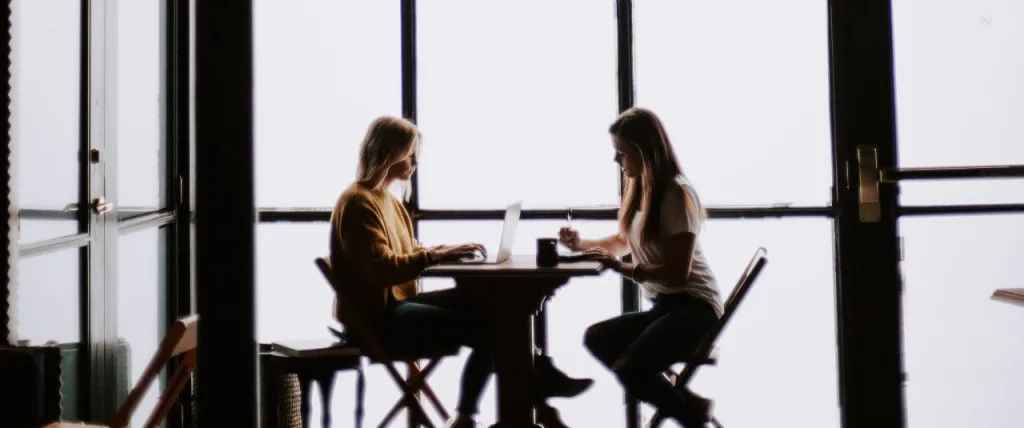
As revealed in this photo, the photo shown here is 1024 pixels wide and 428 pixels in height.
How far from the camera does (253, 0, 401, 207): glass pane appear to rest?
3889 millimetres

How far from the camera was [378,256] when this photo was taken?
120 inches

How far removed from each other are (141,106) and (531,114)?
1.59m

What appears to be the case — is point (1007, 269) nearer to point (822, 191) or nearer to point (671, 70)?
point (822, 191)

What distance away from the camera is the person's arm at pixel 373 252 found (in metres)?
3.02

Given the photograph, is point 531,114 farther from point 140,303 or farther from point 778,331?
point 140,303

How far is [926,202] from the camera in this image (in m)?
3.66

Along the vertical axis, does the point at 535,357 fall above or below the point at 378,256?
below

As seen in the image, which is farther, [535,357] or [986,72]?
[986,72]

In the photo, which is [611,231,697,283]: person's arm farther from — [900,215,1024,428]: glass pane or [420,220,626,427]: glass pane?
[900,215,1024,428]: glass pane

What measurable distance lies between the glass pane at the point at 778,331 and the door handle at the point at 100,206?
2336 mm

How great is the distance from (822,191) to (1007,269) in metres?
0.84

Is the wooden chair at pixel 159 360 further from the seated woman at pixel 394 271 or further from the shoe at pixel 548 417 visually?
the shoe at pixel 548 417

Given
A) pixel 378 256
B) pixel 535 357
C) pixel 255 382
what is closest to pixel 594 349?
pixel 535 357

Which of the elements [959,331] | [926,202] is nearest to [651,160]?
[926,202]
